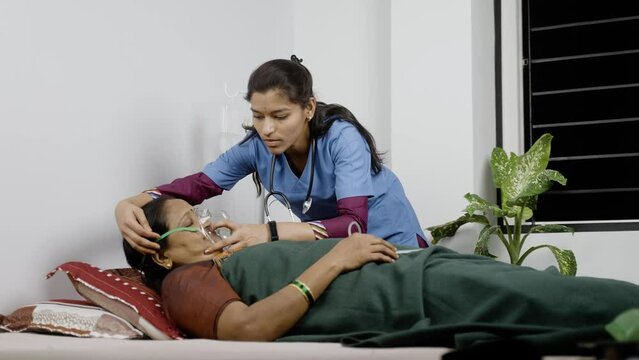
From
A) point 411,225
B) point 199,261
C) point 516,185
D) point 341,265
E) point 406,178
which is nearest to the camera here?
point 341,265

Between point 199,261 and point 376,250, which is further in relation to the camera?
point 199,261

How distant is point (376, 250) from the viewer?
6.38 feet

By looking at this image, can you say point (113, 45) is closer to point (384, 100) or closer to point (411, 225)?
point (411, 225)

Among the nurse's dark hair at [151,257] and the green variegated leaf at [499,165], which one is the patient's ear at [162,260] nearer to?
the nurse's dark hair at [151,257]

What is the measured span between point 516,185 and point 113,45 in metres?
1.70

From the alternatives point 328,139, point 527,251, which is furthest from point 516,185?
point 328,139

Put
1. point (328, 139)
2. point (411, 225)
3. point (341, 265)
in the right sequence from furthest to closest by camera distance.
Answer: point (411, 225), point (328, 139), point (341, 265)

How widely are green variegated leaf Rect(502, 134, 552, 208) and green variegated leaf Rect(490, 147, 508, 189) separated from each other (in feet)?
0.08

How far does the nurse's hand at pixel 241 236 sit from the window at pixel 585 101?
193 cm

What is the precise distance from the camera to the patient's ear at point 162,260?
2.12 metres

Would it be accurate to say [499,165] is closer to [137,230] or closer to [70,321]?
[137,230]

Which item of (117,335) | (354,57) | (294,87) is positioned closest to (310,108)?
(294,87)

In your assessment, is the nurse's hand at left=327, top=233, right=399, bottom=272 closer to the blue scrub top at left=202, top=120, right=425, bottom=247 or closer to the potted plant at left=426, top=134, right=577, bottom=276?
the blue scrub top at left=202, top=120, right=425, bottom=247

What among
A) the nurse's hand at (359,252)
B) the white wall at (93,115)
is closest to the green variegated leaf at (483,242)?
the white wall at (93,115)
